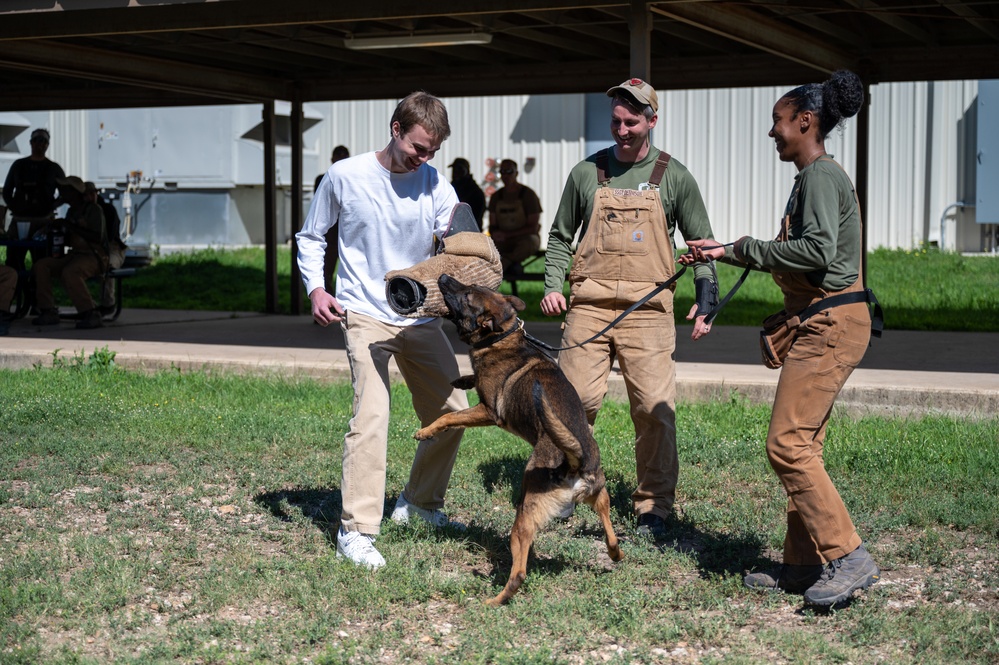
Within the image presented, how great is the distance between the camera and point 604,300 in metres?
5.21

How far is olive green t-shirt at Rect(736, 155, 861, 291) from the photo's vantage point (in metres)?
4.09

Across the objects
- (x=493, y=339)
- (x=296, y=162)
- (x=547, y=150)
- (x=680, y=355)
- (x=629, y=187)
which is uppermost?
(x=547, y=150)

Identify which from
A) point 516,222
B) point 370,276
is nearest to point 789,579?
point 370,276

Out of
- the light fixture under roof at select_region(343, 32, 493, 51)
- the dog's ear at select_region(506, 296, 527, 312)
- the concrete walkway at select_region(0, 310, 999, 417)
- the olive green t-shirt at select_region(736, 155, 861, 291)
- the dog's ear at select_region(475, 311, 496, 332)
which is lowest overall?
the concrete walkway at select_region(0, 310, 999, 417)

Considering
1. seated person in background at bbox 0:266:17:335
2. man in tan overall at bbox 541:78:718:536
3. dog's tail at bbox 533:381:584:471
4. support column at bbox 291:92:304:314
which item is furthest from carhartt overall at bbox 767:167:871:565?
support column at bbox 291:92:304:314

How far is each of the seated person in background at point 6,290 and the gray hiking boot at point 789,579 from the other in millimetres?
9271

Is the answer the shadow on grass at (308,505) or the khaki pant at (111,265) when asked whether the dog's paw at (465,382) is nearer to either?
the shadow on grass at (308,505)

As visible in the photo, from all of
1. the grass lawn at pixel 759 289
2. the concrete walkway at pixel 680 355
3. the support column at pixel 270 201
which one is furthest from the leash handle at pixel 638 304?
the support column at pixel 270 201

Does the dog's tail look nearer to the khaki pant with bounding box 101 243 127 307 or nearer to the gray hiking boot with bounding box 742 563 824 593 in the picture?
the gray hiking boot with bounding box 742 563 824 593

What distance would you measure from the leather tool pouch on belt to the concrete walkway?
3.50 m

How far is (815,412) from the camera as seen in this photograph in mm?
4246

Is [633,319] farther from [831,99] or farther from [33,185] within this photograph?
[33,185]

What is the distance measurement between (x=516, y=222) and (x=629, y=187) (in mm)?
8267

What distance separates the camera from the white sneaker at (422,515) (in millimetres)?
5375
